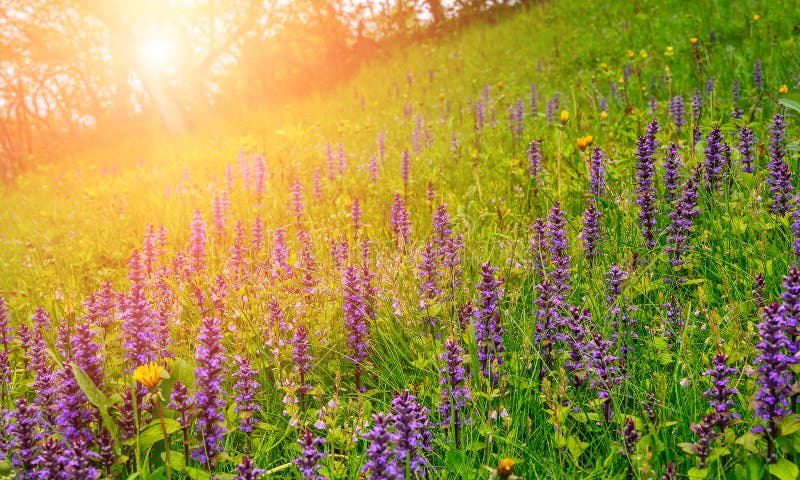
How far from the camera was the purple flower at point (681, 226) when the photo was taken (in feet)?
9.16

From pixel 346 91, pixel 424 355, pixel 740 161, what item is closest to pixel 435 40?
pixel 346 91

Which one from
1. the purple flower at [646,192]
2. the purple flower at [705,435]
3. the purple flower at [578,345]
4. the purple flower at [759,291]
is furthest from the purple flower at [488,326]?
the purple flower at [646,192]

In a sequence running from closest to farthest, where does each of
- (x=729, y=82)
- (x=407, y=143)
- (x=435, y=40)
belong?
(x=729, y=82)
(x=407, y=143)
(x=435, y=40)

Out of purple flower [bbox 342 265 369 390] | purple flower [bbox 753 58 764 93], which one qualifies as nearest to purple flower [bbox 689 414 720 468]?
purple flower [bbox 342 265 369 390]

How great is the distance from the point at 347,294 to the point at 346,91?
1095cm

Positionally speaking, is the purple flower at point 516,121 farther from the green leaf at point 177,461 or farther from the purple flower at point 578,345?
the green leaf at point 177,461

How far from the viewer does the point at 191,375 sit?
7.46 feet

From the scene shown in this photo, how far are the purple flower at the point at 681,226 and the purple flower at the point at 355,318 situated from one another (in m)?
1.48

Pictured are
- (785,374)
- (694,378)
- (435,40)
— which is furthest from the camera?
(435,40)

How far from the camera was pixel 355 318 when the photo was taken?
2713 mm

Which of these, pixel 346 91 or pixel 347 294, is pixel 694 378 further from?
pixel 346 91

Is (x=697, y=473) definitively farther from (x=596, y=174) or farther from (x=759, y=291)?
(x=596, y=174)

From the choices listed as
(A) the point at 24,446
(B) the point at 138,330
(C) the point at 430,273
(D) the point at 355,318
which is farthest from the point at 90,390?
(C) the point at 430,273

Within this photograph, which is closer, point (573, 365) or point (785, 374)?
point (785, 374)
